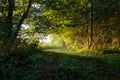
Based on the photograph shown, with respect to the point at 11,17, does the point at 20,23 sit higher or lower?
lower

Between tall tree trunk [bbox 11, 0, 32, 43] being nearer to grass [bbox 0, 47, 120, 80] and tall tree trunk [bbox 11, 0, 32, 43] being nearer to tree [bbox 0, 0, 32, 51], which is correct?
A: tree [bbox 0, 0, 32, 51]

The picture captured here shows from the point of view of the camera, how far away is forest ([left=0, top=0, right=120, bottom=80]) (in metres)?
8.86

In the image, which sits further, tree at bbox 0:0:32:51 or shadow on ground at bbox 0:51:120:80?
tree at bbox 0:0:32:51

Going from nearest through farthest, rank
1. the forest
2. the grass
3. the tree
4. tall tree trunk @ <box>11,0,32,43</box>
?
the grass < the forest < the tree < tall tree trunk @ <box>11,0,32,43</box>

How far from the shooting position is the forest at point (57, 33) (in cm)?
886

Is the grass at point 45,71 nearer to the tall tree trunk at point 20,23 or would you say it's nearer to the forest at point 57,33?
the forest at point 57,33

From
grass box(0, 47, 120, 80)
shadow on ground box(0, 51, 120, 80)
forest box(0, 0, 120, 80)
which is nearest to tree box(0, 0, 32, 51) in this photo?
forest box(0, 0, 120, 80)

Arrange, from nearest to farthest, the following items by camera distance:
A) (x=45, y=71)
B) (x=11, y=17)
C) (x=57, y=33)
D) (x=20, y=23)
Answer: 1. (x=45, y=71)
2. (x=11, y=17)
3. (x=20, y=23)
4. (x=57, y=33)

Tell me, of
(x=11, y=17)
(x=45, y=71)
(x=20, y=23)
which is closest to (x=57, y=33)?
(x=20, y=23)

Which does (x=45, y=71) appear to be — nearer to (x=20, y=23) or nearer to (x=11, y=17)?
(x=11, y=17)

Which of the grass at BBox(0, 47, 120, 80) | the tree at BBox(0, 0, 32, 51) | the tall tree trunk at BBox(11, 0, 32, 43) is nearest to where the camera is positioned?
the grass at BBox(0, 47, 120, 80)

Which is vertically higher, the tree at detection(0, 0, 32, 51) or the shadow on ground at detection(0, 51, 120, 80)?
the tree at detection(0, 0, 32, 51)

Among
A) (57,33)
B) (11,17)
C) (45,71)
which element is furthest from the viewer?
(57,33)

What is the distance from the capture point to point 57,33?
679 inches
